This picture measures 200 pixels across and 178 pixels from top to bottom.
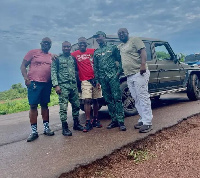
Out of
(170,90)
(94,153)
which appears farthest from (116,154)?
(170,90)

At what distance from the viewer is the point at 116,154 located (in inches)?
122

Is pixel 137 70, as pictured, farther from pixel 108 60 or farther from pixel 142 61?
pixel 108 60

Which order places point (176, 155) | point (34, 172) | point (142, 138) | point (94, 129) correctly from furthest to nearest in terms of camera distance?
1. point (94, 129)
2. point (142, 138)
3. point (176, 155)
4. point (34, 172)

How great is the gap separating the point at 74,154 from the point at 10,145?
4.94 ft

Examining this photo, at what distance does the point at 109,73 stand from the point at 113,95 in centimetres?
42

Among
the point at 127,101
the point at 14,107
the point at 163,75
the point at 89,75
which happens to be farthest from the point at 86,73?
the point at 14,107

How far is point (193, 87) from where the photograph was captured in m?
6.57

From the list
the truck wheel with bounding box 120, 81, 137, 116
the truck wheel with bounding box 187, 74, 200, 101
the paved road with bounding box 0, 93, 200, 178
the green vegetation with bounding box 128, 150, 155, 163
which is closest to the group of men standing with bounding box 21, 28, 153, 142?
the paved road with bounding box 0, 93, 200, 178

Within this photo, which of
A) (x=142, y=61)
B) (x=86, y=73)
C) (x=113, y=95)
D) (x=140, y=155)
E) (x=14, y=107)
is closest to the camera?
(x=140, y=155)

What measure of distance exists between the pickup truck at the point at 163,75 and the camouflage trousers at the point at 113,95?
0.72 m

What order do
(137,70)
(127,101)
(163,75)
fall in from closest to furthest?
(137,70), (127,101), (163,75)

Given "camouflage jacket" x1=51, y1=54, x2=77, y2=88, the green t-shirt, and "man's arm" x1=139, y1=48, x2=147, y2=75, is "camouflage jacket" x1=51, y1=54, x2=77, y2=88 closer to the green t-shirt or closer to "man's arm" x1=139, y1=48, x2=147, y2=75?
the green t-shirt

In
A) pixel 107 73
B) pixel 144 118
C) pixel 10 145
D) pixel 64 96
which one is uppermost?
pixel 107 73

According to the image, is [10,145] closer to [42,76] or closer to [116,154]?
[42,76]
